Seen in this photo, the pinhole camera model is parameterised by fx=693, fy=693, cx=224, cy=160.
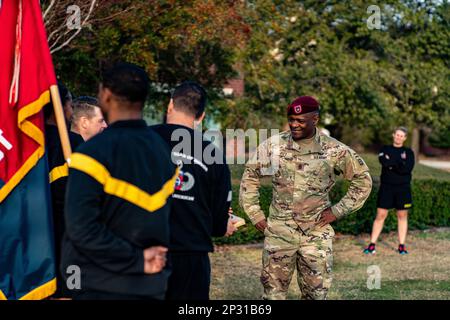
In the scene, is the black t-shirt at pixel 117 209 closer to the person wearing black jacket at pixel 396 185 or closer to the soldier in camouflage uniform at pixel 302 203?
the soldier in camouflage uniform at pixel 302 203

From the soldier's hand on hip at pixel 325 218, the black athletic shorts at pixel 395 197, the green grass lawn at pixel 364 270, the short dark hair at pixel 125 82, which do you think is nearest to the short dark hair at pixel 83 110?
the short dark hair at pixel 125 82

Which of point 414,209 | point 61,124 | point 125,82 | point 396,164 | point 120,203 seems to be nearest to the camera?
point 120,203

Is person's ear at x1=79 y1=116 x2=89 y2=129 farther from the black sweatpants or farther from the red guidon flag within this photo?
the black sweatpants

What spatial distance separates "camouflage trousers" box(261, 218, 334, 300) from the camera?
5750mm

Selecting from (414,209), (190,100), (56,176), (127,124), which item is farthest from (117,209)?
(414,209)

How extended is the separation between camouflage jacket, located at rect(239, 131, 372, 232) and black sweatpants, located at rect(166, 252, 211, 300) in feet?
5.46

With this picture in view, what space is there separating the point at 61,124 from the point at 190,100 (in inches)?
32.8

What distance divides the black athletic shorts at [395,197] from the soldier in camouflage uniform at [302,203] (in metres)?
5.63

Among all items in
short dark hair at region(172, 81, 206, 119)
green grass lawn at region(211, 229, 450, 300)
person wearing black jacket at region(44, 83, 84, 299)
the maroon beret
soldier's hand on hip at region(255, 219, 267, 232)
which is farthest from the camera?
green grass lawn at region(211, 229, 450, 300)

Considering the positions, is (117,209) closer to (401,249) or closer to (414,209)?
(401,249)

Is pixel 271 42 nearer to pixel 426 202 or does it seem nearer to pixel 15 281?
pixel 426 202

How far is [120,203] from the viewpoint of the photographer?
11.4ft

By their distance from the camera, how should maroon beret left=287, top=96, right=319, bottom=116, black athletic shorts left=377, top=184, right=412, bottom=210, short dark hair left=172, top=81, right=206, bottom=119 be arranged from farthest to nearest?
black athletic shorts left=377, top=184, right=412, bottom=210 < maroon beret left=287, top=96, right=319, bottom=116 < short dark hair left=172, top=81, right=206, bottom=119

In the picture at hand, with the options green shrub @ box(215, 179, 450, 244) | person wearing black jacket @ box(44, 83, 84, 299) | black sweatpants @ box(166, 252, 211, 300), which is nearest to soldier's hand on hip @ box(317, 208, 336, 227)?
black sweatpants @ box(166, 252, 211, 300)
